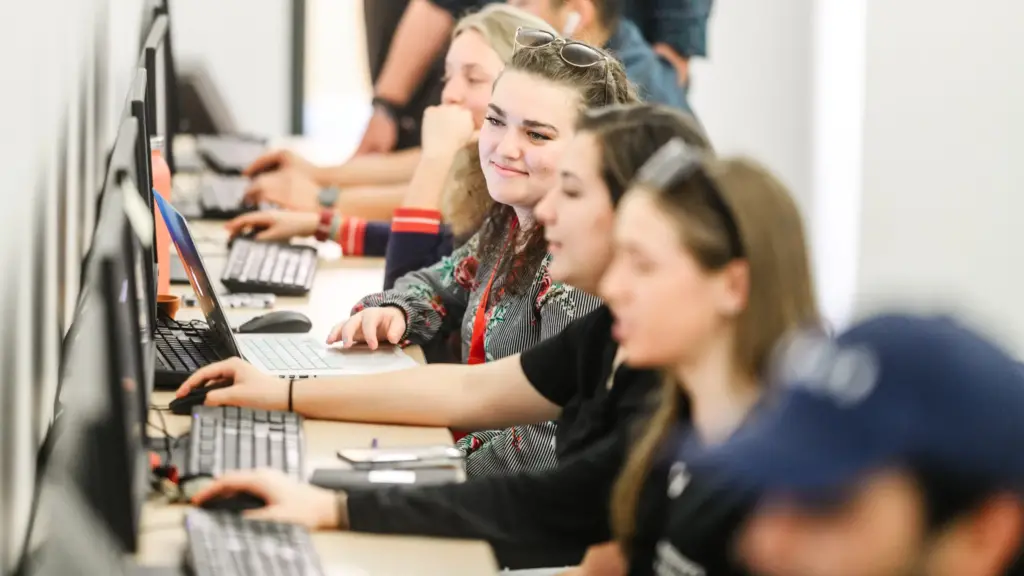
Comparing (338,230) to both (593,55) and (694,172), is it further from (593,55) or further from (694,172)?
(694,172)

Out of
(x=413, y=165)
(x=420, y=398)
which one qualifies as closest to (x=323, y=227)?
(x=413, y=165)

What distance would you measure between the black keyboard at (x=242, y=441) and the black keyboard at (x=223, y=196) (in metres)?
1.60

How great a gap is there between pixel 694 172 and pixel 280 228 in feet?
6.01

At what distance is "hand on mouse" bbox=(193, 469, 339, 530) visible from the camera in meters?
1.43

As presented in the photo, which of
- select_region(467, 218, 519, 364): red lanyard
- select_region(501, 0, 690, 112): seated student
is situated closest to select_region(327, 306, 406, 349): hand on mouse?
select_region(467, 218, 519, 364): red lanyard

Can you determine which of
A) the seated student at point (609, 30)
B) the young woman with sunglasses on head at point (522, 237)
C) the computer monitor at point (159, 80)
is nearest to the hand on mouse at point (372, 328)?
the young woman with sunglasses on head at point (522, 237)

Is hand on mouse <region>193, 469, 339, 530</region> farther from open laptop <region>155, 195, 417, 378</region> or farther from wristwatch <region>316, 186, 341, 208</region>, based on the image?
wristwatch <region>316, 186, 341, 208</region>

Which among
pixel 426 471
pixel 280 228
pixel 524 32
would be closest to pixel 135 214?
pixel 426 471

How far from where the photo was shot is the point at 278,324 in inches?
89.1

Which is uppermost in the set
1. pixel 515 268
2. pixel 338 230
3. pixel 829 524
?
pixel 829 524

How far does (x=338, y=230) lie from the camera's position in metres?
3.03

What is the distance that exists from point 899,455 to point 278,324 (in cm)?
164

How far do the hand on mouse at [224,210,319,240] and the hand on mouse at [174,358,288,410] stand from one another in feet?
3.73

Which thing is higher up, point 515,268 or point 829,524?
point 829,524
